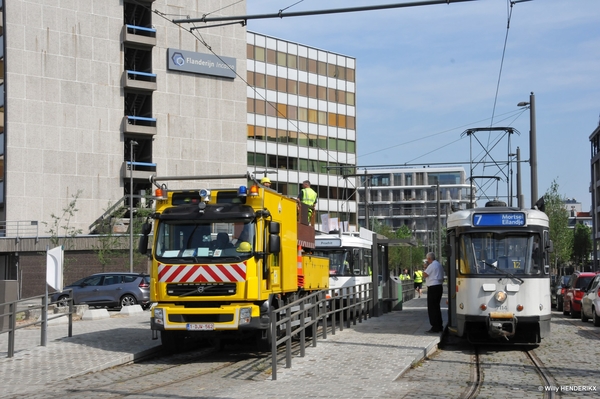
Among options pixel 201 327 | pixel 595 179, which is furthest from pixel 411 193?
pixel 201 327

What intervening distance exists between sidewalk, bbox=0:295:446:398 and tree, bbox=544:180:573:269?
51507mm

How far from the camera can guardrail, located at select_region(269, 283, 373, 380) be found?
12.8m

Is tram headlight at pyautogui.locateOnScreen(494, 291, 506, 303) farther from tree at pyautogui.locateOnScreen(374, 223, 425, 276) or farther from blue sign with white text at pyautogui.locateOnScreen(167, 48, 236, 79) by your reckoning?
tree at pyautogui.locateOnScreen(374, 223, 425, 276)

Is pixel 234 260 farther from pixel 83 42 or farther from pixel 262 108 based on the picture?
pixel 262 108

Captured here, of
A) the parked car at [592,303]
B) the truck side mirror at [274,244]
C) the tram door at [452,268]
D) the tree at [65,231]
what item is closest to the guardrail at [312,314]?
the truck side mirror at [274,244]

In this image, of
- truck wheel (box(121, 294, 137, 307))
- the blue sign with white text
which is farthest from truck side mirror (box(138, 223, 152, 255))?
the blue sign with white text

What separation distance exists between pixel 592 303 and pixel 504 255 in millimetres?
9207

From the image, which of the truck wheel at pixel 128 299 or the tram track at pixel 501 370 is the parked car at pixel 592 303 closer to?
the tram track at pixel 501 370

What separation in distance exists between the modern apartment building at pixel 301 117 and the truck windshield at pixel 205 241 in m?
53.3

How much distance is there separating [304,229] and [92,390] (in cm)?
781

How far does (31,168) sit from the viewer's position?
5478cm

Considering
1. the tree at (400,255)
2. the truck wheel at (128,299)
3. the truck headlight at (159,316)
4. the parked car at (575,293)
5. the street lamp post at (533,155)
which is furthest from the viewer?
the tree at (400,255)

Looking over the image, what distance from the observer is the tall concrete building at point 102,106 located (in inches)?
2137

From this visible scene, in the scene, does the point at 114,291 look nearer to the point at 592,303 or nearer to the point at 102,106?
the point at 592,303
